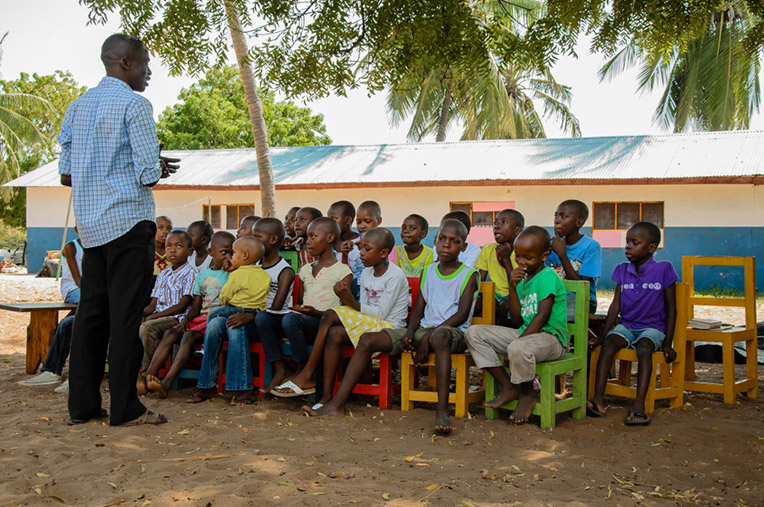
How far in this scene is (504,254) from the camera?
5.32m

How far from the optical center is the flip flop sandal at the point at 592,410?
443cm

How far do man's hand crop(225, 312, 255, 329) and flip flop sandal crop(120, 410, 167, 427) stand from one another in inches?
36.7

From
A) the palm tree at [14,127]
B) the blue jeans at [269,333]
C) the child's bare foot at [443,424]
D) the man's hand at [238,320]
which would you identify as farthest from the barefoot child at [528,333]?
the palm tree at [14,127]

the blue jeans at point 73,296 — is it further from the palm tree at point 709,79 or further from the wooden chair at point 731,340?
the palm tree at point 709,79

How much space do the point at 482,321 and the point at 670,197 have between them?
11.9m

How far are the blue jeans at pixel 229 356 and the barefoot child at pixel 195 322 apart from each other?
0.21 meters

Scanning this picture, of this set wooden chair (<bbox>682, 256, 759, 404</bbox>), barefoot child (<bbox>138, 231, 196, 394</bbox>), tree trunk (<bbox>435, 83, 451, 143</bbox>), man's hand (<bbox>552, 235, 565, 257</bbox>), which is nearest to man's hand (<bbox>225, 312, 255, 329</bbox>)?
barefoot child (<bbox>138, 231, 196, 394</bbox>)

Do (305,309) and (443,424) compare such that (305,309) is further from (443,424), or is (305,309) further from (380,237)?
(443,424)

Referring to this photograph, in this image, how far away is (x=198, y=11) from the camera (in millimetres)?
5801

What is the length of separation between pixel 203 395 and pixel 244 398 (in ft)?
1.10

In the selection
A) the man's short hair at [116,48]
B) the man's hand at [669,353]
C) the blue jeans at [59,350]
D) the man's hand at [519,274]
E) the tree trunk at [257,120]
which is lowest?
the blue jeans at [59,350]

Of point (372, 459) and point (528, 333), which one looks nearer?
point (372, 459)

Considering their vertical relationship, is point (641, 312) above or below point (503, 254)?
below

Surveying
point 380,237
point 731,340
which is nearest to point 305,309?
point 380,237
